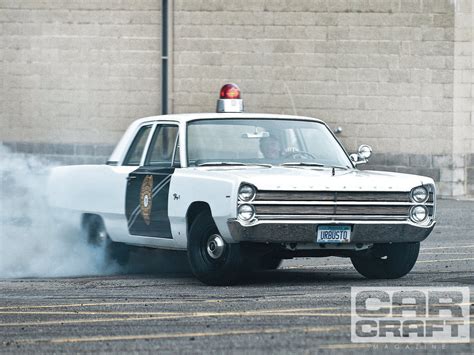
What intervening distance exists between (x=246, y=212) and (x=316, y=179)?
2.20 ft

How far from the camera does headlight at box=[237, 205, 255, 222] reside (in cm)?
1145

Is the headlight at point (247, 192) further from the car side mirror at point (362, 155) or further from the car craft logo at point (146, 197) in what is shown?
the car side mirror at point (362, 155)

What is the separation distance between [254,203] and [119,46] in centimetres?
1405

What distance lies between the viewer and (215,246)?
11781 mm

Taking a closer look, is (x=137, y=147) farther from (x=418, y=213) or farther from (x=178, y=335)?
(x=178, y=335)

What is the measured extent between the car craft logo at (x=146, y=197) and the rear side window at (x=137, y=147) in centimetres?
55

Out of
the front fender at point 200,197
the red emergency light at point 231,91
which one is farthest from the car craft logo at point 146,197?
the red emergency light at point 231,91

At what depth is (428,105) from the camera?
23891 millimetres

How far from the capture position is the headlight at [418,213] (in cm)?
1197

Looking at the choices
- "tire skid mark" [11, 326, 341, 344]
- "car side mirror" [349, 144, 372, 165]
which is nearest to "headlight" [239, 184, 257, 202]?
"car side mirror" [349, 144, 372, 165]

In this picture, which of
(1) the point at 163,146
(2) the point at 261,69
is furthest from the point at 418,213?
(2) the point at 261,69

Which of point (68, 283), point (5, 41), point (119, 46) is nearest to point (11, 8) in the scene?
point (5, 41)

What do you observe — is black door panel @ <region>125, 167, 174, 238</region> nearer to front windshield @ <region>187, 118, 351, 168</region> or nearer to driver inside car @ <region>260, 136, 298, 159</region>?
front windshield @ <region>187, 118, 351, 168</region>

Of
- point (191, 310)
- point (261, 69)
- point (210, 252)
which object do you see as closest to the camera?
point (191, 310)
